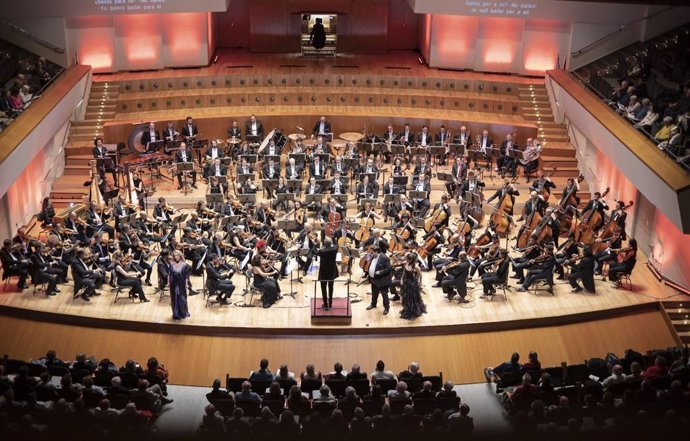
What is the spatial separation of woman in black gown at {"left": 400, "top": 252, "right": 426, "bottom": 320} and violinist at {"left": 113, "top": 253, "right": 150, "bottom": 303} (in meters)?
3.89

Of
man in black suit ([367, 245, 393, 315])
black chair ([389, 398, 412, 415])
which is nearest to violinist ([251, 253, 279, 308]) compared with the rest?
man in black suit ([367, 245, 393, 315])

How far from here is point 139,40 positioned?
20609 mm

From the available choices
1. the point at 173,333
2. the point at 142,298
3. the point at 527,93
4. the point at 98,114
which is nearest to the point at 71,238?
the point at 142,298

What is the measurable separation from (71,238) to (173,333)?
9.45 feet

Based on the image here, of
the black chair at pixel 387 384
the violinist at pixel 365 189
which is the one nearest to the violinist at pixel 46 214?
the violinist at pixel 365 189

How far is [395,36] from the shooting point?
23.3 metres

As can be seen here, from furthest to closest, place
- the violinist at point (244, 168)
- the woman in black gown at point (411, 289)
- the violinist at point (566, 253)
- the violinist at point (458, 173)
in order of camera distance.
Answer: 1. the violinist at point (458, 173)
2. the violinist at point (244, 168)
3. the violinist at point (566, 253)
4. the woman in black gown at point (411, 289)

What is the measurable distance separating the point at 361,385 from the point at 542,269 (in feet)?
14.2

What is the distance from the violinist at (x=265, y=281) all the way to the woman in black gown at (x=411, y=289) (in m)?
1.89

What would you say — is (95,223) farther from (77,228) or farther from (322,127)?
(322,127)

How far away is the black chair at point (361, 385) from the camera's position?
10.1 meters

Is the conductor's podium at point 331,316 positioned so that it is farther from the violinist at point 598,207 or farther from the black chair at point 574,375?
the violinist at point 598,207

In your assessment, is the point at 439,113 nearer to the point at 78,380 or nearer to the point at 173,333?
the point at 173,333

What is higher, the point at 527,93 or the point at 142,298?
the point at 527,93
